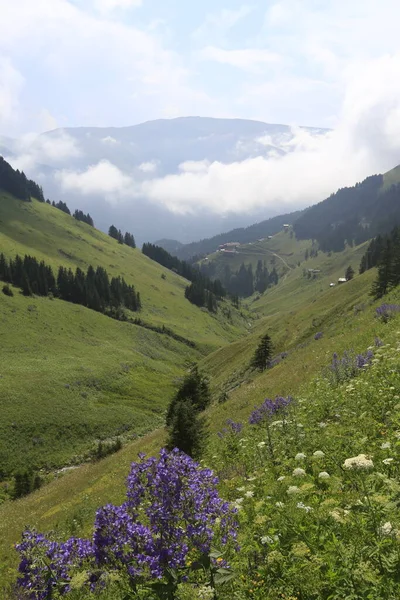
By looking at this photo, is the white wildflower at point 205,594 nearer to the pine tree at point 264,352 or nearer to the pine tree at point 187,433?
the pine tree at point 187,433

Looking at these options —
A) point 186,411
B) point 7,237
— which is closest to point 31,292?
point 7,237

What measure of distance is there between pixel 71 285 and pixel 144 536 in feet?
465

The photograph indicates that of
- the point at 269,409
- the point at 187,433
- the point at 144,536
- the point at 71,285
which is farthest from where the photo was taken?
the point at 71,285

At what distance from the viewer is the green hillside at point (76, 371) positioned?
57.8 meters

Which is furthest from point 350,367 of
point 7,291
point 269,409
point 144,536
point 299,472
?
point 7,291

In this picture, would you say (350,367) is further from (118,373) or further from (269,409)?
(118,373)

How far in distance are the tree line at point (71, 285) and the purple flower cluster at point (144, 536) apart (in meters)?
126

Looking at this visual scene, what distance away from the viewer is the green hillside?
57.8 meters

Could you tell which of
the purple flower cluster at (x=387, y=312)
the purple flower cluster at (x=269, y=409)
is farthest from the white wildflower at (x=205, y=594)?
the purple flower cluster at (x=387, y=312)

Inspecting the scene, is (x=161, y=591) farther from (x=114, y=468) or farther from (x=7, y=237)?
(x=7, y=237)

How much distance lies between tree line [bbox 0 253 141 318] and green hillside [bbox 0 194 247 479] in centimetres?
678

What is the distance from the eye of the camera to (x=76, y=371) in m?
82.6

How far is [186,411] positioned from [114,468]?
15619 millimetres

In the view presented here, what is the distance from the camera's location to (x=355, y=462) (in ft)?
20.1
